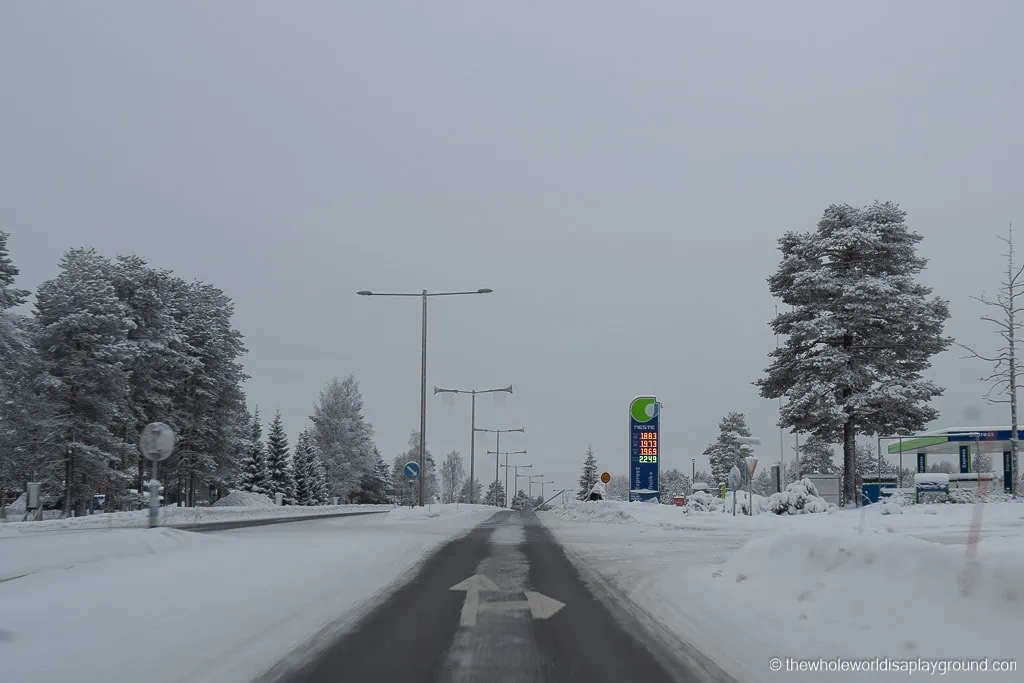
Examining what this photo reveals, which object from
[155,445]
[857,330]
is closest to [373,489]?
[857,330]

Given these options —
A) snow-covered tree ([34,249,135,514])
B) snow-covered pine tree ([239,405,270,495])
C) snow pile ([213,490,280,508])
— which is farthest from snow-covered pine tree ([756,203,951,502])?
snow-covered pine tree ([239,405,270,495])

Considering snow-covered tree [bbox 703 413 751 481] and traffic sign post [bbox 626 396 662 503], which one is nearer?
traffic sign post [bbox 626 396 662 503]

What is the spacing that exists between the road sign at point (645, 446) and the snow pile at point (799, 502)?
734 inches

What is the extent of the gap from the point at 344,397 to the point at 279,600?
89.7m

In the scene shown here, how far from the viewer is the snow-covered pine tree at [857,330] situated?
35969 mm

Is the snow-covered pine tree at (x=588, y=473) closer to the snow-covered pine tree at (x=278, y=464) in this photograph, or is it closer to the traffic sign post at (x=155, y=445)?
the snow-covered pine tree at (x=278, y=464)

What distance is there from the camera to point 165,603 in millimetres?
9203

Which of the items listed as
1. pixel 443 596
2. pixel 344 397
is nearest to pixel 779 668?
pixel 443 596

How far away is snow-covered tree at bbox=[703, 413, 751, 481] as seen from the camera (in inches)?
3932

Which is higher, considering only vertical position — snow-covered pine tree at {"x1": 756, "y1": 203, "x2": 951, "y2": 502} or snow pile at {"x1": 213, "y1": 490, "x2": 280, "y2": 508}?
snow-covered pine tree at {"x1": 756, "y1": 203, "x2": 951, "y2": 502}

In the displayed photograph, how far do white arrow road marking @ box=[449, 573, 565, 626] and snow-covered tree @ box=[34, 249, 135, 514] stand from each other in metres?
39.3

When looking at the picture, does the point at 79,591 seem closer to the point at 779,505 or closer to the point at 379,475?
the point at 779,505

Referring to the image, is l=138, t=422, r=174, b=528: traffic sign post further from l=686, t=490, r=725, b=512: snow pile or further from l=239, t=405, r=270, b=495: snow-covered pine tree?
l=239, t=405, r=270, b=495: snow-covered pine tree

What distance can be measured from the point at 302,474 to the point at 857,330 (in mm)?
58392
